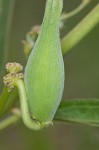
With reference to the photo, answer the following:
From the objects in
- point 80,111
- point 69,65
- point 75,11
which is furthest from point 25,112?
point 69,65

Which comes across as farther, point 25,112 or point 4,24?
point 4,24

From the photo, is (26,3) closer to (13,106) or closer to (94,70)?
(94,70)

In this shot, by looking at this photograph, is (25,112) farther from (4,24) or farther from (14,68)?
(4,24)

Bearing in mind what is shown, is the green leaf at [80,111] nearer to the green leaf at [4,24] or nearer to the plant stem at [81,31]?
the plant stem at [81,31]

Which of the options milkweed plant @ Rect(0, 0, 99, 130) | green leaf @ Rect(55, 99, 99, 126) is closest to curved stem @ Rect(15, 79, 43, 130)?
milkweed plant @ Rect(0, 0, 99, 130)

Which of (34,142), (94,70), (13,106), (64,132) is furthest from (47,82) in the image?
(64,132)

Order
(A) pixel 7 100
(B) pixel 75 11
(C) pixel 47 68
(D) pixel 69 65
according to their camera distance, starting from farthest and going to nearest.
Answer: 1. (D) pixel 69 65
2. (B) pixel 75 11
3. (A) pixel 7 100
4. (C) pixel 47 68
